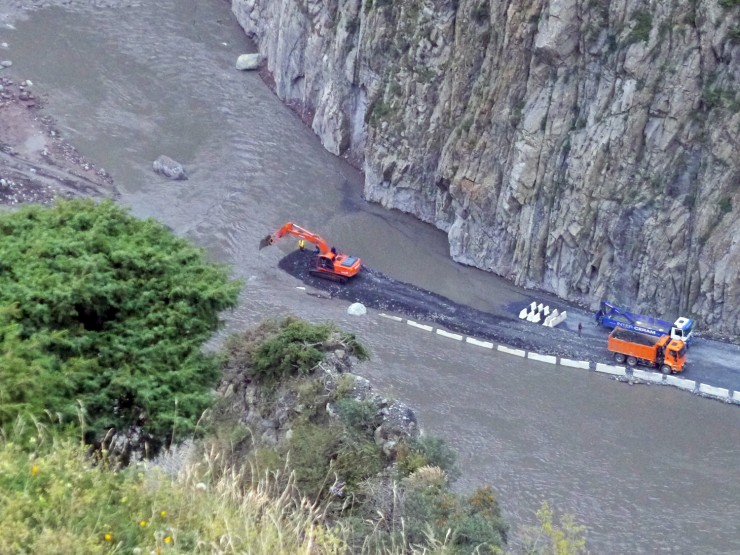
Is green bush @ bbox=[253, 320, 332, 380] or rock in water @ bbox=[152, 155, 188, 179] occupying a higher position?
green bush @ bbox=[253, 320, 332, 380]

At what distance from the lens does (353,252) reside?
42.2 m

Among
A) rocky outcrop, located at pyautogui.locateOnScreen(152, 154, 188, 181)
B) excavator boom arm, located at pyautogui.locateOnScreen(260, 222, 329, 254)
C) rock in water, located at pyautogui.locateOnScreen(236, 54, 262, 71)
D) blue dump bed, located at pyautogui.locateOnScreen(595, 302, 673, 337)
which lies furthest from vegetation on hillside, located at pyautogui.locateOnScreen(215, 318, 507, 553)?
rock in water, located at pyautogui.locateOnScreen(236, 54, 262, 71)

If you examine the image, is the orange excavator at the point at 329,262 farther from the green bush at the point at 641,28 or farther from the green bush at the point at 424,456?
the green bush at the point at 424,456

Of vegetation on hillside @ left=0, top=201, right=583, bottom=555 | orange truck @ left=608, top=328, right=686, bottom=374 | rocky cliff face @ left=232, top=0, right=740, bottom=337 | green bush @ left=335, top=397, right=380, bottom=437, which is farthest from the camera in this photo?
rocky cliff face @ left=232, top=0, right=740, bottom=337

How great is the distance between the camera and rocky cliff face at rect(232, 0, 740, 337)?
3662 centimetres

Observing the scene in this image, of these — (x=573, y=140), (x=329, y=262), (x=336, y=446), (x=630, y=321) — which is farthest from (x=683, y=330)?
(x=336, y=446)

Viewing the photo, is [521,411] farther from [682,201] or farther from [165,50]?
[165,50]

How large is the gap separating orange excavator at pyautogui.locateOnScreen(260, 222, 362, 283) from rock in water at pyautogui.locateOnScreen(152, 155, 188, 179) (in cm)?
823

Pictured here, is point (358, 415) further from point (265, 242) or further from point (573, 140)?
point (573, 140)

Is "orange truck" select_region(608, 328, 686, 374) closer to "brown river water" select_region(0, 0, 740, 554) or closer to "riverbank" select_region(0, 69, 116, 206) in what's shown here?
"brown river water" select_region(0, 0, 740, 554)

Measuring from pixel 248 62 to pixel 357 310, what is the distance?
2570 centimetres

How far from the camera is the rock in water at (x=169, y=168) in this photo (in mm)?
45875

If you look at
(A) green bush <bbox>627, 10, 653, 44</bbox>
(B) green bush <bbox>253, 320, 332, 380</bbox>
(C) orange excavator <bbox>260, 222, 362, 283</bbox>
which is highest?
(A) green bush <bbox>627, 10, 653, 44</bbox>

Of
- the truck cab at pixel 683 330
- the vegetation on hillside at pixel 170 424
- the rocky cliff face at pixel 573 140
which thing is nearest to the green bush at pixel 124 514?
the vegetation on hillside at pixel 170 424
